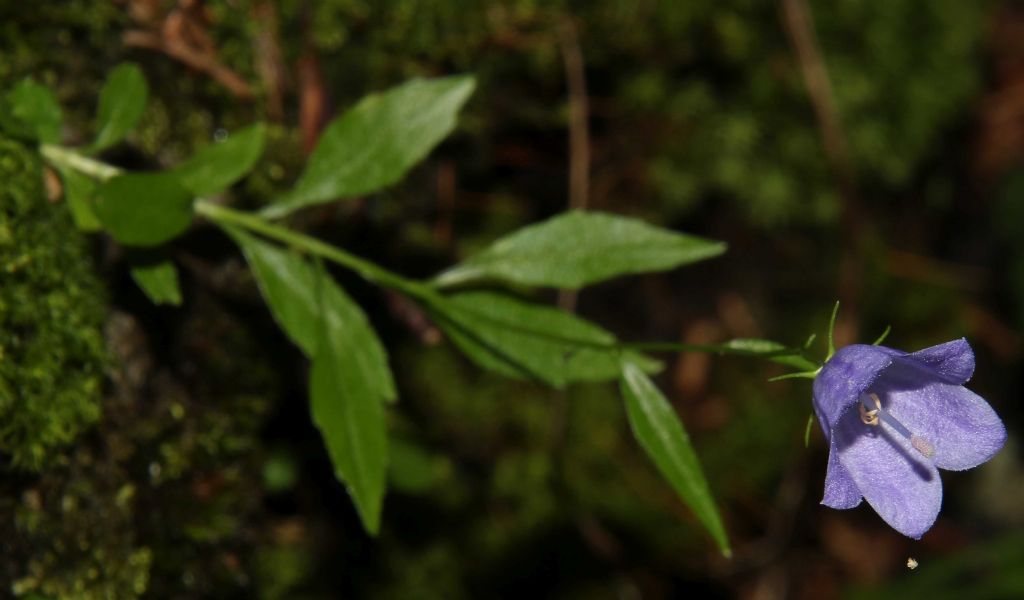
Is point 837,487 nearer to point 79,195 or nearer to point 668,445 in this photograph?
point 668,445

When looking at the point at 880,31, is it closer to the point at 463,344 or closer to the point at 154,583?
the point at 463,344

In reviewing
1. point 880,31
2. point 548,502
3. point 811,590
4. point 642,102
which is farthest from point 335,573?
point 880,31

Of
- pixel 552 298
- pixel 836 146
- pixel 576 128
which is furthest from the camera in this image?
pixel 836 146

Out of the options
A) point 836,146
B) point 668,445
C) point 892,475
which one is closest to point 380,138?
point 668,445

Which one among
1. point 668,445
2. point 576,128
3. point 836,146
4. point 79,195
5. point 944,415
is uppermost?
point 79,195

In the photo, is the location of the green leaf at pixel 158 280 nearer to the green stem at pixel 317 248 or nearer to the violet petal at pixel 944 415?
the green stem at pixel 317 248

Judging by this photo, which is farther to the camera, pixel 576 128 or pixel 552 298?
pixel 552 298

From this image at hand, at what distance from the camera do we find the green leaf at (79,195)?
7.23ft

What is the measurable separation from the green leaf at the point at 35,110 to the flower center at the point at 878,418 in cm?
170

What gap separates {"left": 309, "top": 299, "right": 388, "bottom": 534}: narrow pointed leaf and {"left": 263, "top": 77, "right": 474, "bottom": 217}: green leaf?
301 millimetres

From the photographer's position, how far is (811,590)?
14.7 ft

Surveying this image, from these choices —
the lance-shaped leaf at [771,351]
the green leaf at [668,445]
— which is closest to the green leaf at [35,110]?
the green leaf at [668,445]

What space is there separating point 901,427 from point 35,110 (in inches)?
73.1

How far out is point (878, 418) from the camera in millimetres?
2164
